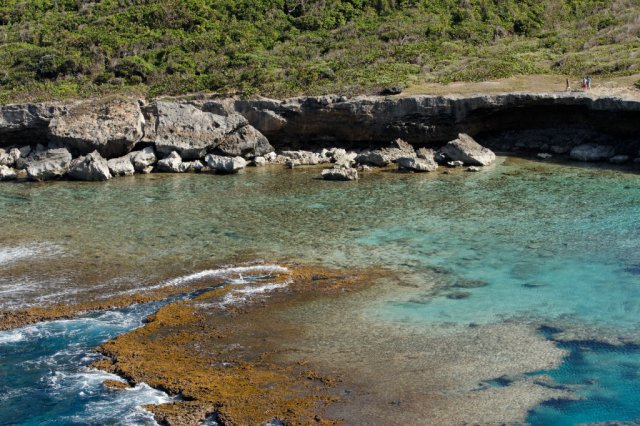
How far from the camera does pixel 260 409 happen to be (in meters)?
12.9

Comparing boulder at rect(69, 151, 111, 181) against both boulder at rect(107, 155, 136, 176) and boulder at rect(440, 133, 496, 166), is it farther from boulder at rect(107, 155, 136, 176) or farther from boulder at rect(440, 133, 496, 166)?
boulder at rect(440, 133, 496, 166)

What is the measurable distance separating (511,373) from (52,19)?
2094 inches

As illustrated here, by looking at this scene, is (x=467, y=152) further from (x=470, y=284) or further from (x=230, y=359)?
(x=230, y=359)

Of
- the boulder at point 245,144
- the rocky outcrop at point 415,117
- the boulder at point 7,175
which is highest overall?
the rocky outcrop at point 415,117

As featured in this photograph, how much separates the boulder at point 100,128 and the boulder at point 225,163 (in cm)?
459

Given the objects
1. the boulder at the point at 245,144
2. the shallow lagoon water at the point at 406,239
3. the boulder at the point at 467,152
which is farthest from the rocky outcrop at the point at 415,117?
the shallow lagoon water at the point at 406,239

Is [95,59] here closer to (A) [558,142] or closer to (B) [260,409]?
(A) [558,142]

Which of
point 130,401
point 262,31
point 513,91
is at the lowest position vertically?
point 130,401

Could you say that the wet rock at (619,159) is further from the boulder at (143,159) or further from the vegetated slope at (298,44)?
the boulder at (143,159)

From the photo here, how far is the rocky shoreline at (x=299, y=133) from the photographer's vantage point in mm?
36719

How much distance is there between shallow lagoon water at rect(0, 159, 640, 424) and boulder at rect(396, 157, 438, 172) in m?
0.96

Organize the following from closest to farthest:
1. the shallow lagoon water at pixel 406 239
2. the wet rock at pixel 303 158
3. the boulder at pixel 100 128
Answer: the shallow lagoon water at pixel 406 239, the boulder at pixel 100 128, the wet rock at pixel 303 158

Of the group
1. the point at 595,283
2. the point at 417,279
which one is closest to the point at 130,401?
the point at 417,279

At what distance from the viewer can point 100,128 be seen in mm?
38125
